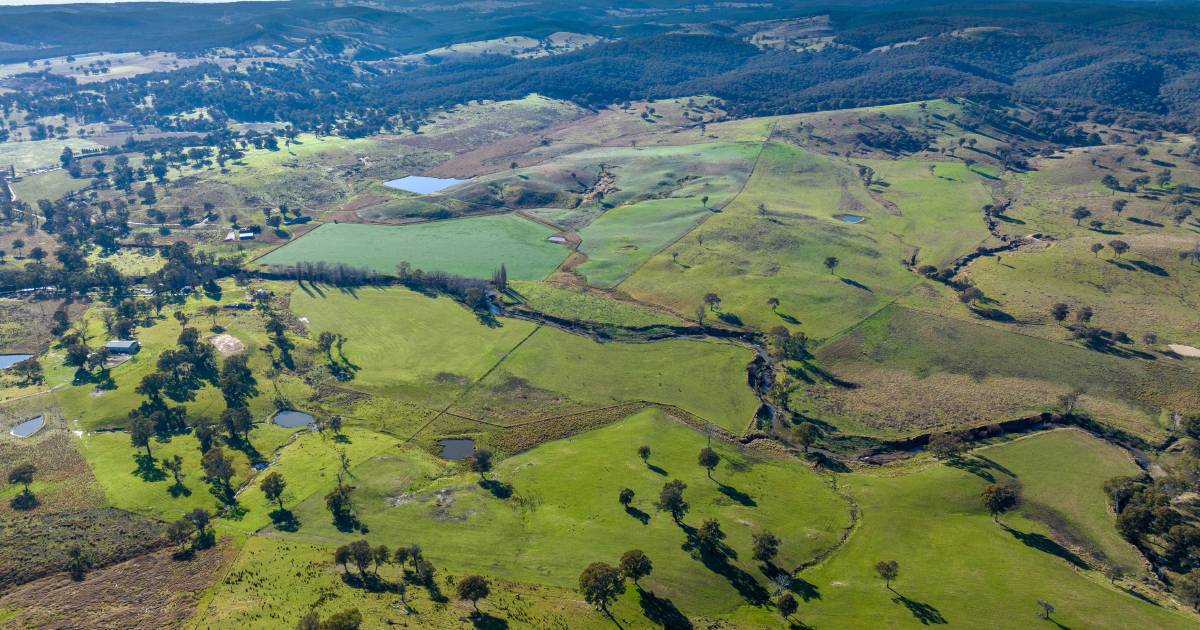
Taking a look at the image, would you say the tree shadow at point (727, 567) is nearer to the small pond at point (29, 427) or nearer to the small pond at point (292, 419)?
the small pond at point (292, 419)

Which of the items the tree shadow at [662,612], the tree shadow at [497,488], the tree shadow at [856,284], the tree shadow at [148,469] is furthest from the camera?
the tree shadow at [856,284]

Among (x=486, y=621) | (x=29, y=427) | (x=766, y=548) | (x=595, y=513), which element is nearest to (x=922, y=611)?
(x=766, y=548)

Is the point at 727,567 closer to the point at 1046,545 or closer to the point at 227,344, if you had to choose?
the point at 1046,545

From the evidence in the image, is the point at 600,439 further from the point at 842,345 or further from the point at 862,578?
the point at 842,345

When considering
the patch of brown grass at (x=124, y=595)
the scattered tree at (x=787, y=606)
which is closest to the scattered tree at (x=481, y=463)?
the patch of brown grass at (x=124, y=595)

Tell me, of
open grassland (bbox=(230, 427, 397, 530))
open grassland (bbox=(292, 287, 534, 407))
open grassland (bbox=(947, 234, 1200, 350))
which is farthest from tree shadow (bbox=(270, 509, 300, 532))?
open grassland (bbox=(947, 234, 1200, 350))

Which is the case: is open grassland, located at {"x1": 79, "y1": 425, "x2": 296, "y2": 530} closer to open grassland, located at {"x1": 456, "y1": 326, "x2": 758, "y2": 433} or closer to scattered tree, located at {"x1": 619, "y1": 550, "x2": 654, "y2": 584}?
open grassland, located at {"x1": 456, "y1": 326, "x2": 758, "y2": 433}
